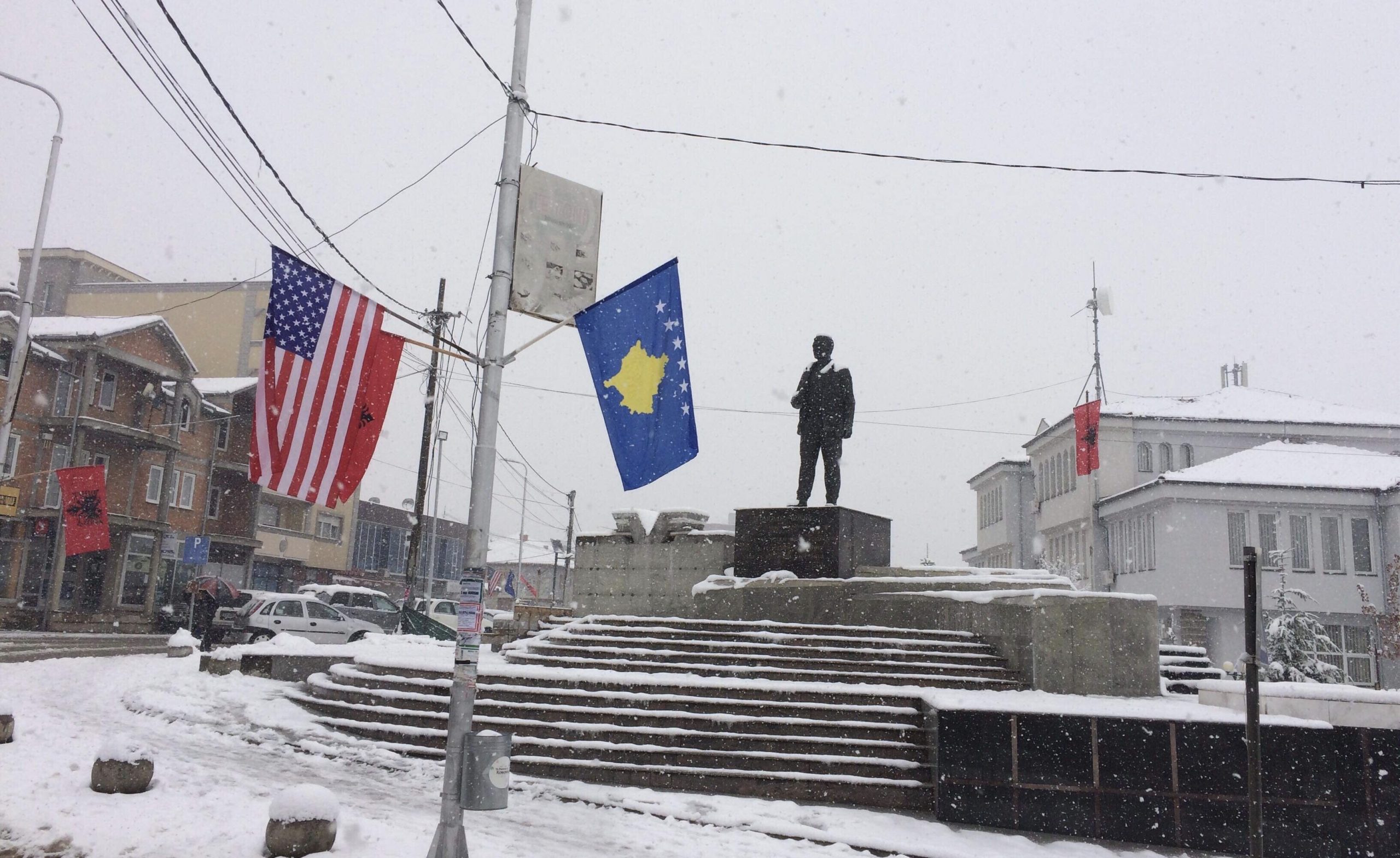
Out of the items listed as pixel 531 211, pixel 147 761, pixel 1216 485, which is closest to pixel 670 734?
pixel 147 761

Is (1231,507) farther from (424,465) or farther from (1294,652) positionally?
(424,465)

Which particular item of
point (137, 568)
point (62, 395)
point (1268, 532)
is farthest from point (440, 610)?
point (1268, 532)

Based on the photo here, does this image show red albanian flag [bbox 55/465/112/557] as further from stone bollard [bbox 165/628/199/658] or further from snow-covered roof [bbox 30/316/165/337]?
snow-covered roof [bbox 30/316/165/337]

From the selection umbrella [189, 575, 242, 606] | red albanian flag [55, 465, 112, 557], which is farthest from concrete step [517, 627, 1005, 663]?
red albanian flag [55, 465, 112, 557]

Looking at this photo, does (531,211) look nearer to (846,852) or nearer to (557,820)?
(557,820)

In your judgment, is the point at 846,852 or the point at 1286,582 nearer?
the point at 846,852

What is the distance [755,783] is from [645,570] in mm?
7282

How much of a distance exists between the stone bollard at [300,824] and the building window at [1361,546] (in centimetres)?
3345

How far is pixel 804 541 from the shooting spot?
1456 centimetres

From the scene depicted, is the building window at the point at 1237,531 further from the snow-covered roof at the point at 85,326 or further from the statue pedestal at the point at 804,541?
the snow-covered roof at the point at 85,326

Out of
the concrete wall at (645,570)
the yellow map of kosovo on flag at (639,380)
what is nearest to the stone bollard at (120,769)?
the yellow map of kosovo on flag at (639,380)

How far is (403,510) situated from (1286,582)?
47.3 m

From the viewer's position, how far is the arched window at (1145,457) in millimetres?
35875

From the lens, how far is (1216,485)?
1201 inches
